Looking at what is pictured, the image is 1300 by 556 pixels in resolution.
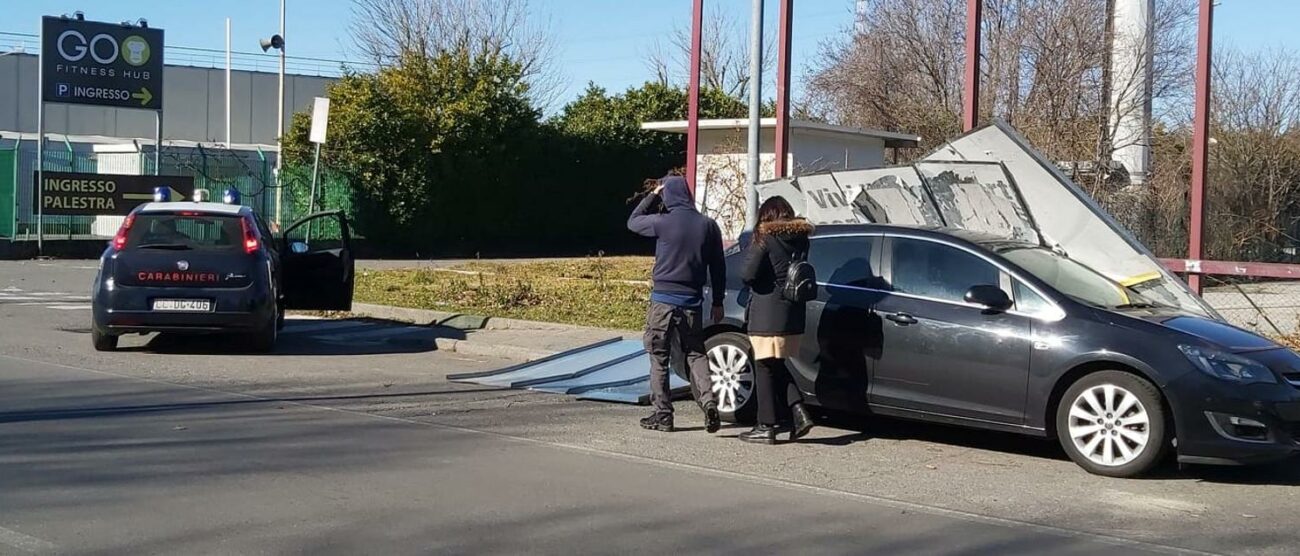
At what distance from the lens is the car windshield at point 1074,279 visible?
877cm

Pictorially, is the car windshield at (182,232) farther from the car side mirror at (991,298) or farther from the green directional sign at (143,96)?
the green directional sign at (143,96)

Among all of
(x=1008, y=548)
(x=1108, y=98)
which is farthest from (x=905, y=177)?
(x=1108, y=98)

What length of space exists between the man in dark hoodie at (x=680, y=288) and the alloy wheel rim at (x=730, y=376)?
0.80 feet

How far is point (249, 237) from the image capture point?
13.3m

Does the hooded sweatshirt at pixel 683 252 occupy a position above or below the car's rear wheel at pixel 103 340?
above

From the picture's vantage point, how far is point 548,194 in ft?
121

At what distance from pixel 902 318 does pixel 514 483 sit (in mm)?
2953

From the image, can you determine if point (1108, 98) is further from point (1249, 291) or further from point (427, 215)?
point (427, 215)

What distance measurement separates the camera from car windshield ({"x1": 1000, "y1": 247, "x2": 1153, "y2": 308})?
8773 millimetres

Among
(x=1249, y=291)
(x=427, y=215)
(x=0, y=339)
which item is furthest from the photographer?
(x=427, y=215)

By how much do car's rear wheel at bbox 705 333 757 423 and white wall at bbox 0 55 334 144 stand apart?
4214cm

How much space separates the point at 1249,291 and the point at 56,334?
540 inches

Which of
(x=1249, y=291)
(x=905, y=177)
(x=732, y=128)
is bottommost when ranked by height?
(x=1249, y=291)

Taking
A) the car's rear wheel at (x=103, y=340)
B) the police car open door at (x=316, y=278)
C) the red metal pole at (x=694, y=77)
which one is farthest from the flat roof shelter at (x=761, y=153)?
the car's rear wheel at (x=103, y=340)
